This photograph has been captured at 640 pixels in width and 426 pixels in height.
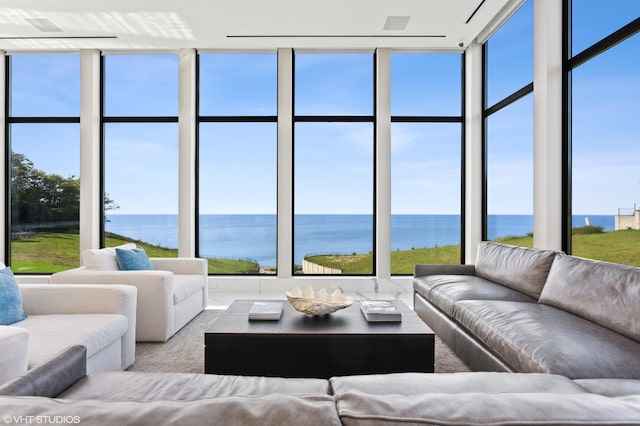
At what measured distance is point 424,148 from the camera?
5676 millimetres

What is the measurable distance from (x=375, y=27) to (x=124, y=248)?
11.9ft

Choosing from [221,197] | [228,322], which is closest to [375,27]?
[221,197]

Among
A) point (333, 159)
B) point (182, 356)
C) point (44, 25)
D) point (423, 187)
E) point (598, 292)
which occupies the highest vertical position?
point (44, 25)

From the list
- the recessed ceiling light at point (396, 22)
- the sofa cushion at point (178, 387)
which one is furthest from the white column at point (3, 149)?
the sofa cushion at point (178, 387)

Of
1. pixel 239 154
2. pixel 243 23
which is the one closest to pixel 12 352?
pixel 243 23

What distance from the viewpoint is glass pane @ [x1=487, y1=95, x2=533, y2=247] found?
4.37 m

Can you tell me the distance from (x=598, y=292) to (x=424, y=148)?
3.61m

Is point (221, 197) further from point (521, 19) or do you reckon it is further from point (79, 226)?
point (521, 19)

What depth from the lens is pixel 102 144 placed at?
5605mm

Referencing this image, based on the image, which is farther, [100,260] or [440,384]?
[100,260]

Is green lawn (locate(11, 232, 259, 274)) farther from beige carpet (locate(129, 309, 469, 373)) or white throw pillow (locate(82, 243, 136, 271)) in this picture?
beige carpet (locate(129, 309, 469, 373))

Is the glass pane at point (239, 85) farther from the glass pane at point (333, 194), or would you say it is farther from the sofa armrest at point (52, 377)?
the sofa armrest at point (52, 377)

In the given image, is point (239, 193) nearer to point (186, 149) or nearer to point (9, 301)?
point (186, 149)

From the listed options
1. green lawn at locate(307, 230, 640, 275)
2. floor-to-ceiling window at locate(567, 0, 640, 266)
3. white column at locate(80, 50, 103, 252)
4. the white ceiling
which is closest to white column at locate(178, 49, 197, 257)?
the white ceiling
